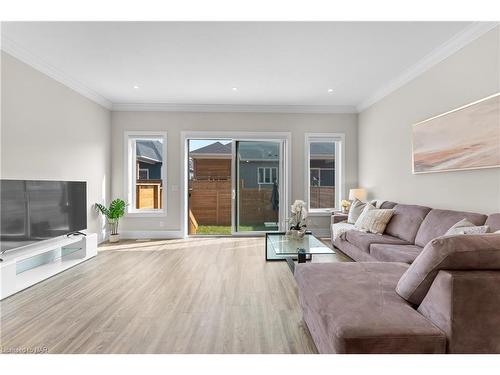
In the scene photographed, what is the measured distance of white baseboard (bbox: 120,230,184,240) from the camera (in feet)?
18.1

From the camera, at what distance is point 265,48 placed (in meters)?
3.19

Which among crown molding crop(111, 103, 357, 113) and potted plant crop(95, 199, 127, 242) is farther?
crown molding crop(111, 103, 357, 113)

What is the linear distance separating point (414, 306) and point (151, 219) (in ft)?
16.5

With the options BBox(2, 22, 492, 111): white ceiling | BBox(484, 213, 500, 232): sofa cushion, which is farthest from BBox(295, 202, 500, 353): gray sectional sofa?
BBox(2, 22, 492, 111): white ceiling

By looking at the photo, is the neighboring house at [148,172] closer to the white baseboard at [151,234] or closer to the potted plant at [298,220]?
the white baseboard at [151,234]

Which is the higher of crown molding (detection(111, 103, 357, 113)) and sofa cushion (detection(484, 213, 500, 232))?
crown molding (detection(111, 103, 357, 113))

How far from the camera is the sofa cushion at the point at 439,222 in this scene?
257 cm

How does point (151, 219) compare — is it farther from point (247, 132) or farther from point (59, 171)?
point (247, 132)

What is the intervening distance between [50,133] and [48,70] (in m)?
0.86

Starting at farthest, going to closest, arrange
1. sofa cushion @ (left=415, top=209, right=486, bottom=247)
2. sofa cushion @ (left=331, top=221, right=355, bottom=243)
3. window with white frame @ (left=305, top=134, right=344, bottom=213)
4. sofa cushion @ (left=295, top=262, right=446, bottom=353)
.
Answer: window with white frame @ (left=305, top=134, right=344, bottom=213)
sofa cushion @ (left=331, top=221, right=355, bottom=243)
sofa cushion @ (left=415, top=209, right=486, bottom=247)
sofa cushion @ (left=295, top=262, right=446, bottom=353)

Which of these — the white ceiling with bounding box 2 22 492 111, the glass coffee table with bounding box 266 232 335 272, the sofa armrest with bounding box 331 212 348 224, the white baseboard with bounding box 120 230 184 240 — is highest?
the white ceiling with bounding box 2 22 492 111

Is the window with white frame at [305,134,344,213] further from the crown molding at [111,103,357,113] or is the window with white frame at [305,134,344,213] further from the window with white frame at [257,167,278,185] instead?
the window with white frame at [257,167,278,185]

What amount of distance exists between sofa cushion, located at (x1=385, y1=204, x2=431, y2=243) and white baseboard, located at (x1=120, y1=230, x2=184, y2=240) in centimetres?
391
